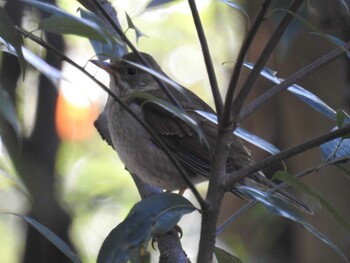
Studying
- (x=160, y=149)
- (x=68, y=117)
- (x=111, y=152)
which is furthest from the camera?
(x=111, y=152)

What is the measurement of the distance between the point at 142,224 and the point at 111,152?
446 centimetres

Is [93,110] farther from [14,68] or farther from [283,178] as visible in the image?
[283,178]

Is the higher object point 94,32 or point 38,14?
point 38,14

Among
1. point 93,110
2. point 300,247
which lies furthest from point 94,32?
point 300,247

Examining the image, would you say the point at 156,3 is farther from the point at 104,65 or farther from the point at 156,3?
the point at 104,65

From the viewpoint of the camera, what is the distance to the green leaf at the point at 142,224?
5.71ft

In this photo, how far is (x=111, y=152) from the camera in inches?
244

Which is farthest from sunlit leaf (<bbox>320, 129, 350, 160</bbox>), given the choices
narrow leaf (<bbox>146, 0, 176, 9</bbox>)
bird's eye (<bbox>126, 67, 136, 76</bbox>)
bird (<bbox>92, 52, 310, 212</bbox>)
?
bird's eye (<bbox>126, 67, 136, 76</bbox>)

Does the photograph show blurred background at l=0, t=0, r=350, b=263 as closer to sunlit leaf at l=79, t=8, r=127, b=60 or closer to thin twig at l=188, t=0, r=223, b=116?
sunlit leaf at l=79, t=8, r=127, b=60

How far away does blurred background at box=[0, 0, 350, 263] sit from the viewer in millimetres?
3490

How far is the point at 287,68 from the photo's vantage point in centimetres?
514

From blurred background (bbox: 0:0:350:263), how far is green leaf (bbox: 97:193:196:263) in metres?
1.01

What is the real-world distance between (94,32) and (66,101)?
95.9 inches

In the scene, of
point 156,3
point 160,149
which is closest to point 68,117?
point 160,149
